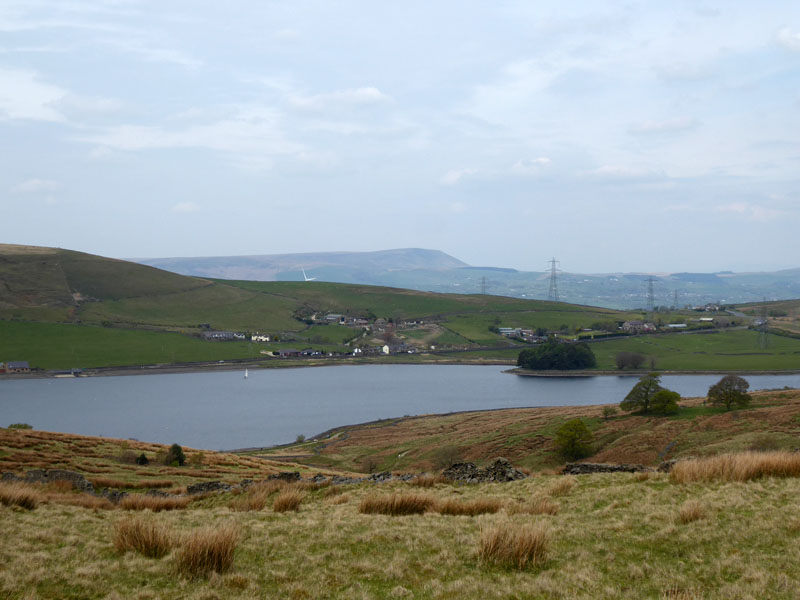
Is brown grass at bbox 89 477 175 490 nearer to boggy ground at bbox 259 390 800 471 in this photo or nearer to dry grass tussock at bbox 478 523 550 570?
dry grass tussock at bbox 478 523 550 570

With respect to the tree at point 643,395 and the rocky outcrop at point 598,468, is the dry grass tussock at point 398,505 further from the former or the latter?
the tree at point 643,395

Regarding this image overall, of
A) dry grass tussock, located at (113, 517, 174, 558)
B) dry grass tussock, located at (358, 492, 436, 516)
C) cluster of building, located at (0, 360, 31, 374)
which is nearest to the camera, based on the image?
dry grass tussock, located at (113, 517, 174, 558)

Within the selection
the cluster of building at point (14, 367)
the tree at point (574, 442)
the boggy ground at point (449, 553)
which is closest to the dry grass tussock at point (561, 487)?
the boggy ground at point (449, 553)

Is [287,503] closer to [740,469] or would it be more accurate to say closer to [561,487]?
[561,487]

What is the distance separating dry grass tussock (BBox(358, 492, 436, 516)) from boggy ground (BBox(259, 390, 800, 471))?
48.9 feet

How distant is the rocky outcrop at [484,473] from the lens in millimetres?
13984

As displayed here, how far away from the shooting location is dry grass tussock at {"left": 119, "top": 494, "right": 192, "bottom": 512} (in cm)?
1129

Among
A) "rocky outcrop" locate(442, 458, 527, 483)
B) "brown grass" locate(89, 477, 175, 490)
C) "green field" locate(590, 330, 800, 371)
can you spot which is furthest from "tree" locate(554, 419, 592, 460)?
"green field" locate(590, 330, 800, 371)

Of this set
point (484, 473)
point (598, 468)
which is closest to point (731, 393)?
point (598, 468)

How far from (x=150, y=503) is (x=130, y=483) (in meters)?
5.67

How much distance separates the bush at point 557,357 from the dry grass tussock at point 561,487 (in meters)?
102

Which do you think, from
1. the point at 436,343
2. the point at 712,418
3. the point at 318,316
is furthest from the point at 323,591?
the point at 318,316

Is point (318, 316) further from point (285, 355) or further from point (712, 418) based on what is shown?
point (712, 418)

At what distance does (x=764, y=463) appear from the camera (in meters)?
10.6
